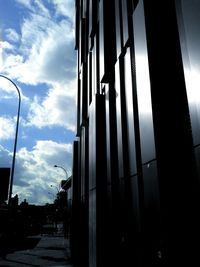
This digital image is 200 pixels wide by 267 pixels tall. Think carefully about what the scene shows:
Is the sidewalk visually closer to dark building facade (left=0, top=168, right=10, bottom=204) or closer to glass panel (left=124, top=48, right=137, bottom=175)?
dark building facade (left=0, top=168, right=10, bottom=204)

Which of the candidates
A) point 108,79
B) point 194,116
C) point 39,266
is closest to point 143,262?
point 194,116

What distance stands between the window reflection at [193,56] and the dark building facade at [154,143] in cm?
2

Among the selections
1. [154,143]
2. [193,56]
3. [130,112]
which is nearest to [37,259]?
[130,112]

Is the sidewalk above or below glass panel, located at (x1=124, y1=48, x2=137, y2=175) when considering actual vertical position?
below

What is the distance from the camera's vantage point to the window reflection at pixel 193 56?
5.05 m

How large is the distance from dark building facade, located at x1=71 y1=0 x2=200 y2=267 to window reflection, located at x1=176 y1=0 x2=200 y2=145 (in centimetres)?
2

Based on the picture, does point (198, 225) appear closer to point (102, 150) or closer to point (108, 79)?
point (102, 150)

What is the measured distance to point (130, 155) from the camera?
803 cm

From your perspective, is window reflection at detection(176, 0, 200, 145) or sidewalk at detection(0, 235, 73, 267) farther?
sidewalk at detection(0, 235, 73, 267)

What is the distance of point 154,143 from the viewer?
608cm

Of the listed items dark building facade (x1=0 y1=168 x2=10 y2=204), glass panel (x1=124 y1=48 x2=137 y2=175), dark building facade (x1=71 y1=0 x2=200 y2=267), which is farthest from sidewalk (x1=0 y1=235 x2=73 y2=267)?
glass panel (x1=124 y1=48 x2=137 y2=175)

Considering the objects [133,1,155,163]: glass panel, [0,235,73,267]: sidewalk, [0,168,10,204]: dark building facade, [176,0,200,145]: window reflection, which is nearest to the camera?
[176,0,200,145]: window reflection

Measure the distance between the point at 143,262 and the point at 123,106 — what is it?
14.8 feet

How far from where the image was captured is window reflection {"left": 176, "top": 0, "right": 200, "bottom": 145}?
5.05 meters
